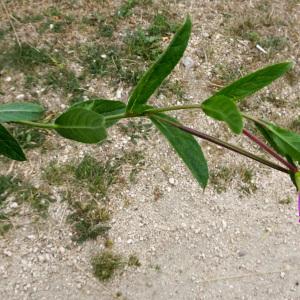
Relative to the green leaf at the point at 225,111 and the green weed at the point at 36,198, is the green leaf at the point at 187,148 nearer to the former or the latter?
the green leaf at the point at 225,111

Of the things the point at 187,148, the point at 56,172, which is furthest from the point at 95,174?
the point at 187,148

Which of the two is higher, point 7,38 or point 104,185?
point 7,38

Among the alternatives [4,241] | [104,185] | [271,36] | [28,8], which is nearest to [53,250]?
[4,241]

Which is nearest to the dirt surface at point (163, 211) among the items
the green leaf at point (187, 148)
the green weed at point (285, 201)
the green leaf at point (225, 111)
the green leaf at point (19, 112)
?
the green weed at point (285, 201)

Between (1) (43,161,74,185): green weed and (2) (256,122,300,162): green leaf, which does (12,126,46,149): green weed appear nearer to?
(1) (43,161,74,185): green weed

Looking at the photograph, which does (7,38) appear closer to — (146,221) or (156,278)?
(146,221)
